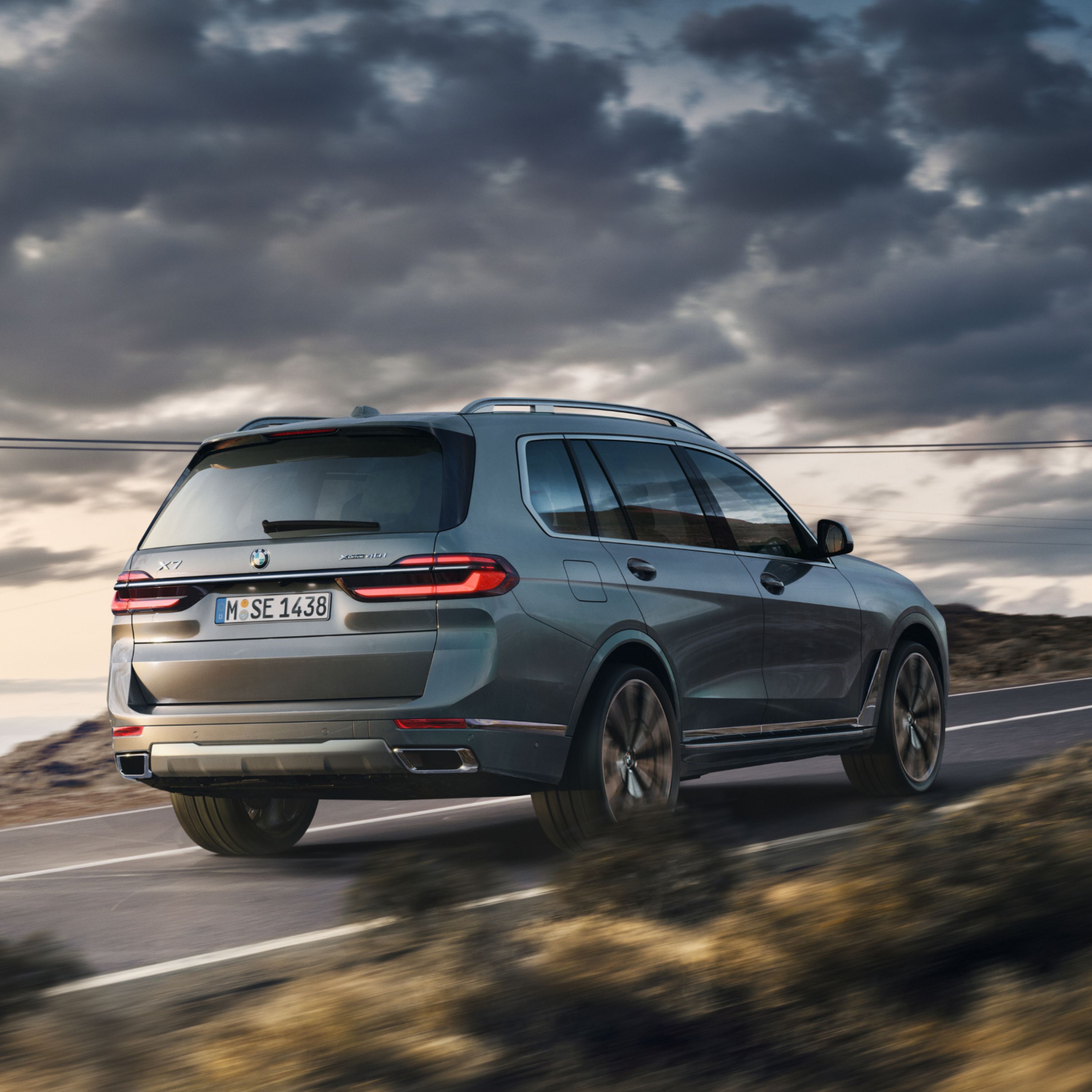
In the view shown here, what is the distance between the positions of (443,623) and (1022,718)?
9218 millimetres

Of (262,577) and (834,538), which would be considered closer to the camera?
(262,577)

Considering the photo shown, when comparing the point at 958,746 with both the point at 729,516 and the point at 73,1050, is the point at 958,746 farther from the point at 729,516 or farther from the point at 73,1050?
the point at 73,1050

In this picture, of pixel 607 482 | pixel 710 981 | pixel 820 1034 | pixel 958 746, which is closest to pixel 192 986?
pixel 710 981

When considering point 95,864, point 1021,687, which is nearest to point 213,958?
point 95,864

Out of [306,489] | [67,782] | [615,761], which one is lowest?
[67,782]

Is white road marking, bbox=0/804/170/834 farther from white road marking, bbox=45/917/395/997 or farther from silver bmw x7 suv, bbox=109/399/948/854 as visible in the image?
white road marking, bbox=45/917/395/997

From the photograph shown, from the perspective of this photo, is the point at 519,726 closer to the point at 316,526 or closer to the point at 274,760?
the point at 274,760

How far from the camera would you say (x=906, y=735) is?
30.2 feet

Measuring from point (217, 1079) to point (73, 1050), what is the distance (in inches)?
13.9

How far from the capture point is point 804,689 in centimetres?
821

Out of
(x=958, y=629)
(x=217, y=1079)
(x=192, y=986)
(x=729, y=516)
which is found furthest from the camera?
(x=958, y=629)

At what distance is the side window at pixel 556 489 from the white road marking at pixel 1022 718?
23.5 feet

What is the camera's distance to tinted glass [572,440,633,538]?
22.8 feet

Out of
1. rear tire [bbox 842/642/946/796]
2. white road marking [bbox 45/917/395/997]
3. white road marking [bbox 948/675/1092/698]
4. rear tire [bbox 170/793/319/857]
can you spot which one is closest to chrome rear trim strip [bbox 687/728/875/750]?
rear tire [bbox 842/642/946/796]
